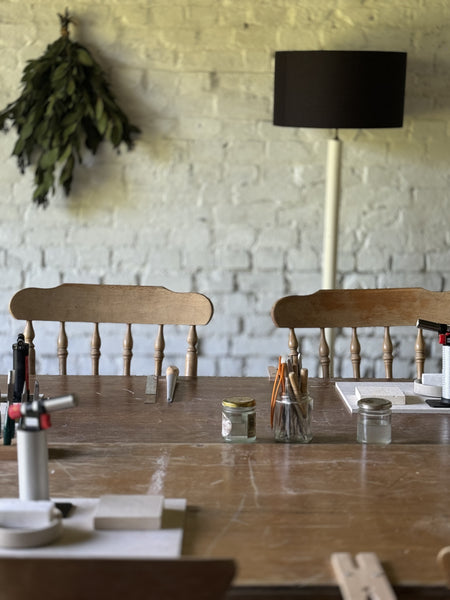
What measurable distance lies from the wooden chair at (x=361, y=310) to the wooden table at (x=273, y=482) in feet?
1.57

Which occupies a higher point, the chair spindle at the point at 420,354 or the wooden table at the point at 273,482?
the chair spindle at the point at 420,354

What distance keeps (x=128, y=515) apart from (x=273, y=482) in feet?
1.11

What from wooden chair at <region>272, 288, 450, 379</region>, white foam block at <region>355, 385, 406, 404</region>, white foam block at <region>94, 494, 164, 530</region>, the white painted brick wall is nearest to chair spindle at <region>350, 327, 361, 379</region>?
wooden chair at <region>272, 288, 450, 379</region>

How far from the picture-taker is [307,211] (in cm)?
394

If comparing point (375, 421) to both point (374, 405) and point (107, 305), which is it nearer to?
point (374, 405)

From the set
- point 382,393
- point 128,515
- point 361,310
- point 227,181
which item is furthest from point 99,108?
point 128,515

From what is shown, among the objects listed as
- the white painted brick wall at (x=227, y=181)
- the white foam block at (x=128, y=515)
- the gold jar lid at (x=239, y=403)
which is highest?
the white painted brick wall at (x=227, y=181)

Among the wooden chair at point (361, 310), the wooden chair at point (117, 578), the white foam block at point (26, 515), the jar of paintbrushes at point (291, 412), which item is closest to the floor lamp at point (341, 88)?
the wooden chair at point (361, 310)

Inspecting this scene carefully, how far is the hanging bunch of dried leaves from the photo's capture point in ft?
12.2

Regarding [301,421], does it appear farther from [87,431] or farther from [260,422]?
[87,431]

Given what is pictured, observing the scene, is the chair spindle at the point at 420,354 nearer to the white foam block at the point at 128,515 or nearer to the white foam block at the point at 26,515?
the white foam block at the point at 128,515

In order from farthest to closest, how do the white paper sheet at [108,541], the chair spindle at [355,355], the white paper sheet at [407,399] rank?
the chair spindle at [355,355] < the white paper sheet at [407,399] < the white paper sheet at [108,541]

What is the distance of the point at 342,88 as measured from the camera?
3.40 metres

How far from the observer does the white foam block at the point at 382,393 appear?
7.33 feet
